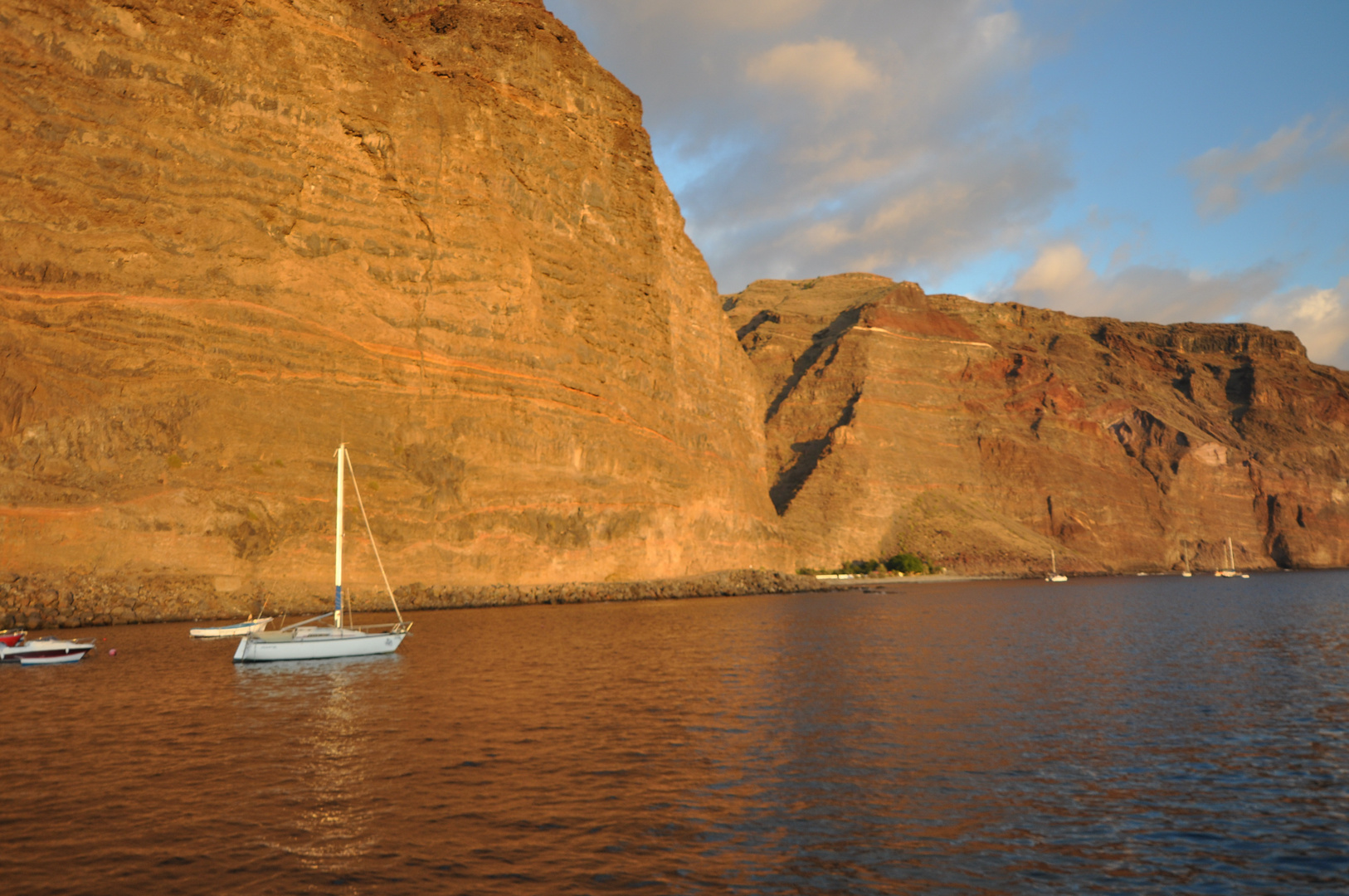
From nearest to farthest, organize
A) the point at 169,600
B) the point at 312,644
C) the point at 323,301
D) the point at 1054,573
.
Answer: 1. the point at 312,644
2. the point at 169,600
3. the point at 323,301
4. the point at 1054,573

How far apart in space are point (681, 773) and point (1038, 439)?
130427 mm

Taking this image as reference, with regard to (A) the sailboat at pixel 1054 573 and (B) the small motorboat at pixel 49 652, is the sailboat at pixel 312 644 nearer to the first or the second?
(B) the small motorboat at pixel 49 652

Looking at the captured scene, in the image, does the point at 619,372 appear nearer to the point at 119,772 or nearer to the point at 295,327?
the point at 295,327

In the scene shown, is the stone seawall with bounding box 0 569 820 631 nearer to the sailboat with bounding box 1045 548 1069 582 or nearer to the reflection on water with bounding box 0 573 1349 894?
the reflection on water with bounding box 0 573 1349 894

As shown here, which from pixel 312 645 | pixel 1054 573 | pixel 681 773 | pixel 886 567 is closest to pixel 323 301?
pixel 312 645

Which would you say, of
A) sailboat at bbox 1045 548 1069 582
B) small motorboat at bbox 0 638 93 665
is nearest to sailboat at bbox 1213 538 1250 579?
sailboat at bbox 1045 548 1069 582

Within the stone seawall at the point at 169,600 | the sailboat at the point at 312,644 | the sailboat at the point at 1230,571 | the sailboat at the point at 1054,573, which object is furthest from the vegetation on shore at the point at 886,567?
the sailboat at the point at 312,644

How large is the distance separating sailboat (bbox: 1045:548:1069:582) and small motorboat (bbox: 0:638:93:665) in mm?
102036

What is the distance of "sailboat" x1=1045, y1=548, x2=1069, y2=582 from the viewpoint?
110 m

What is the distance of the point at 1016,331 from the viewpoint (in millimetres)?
153250

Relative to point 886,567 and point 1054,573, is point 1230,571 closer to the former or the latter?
point 1054,573

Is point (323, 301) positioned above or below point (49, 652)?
above

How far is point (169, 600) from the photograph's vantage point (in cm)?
4694

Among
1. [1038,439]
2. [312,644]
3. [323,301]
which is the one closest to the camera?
[312,644]
